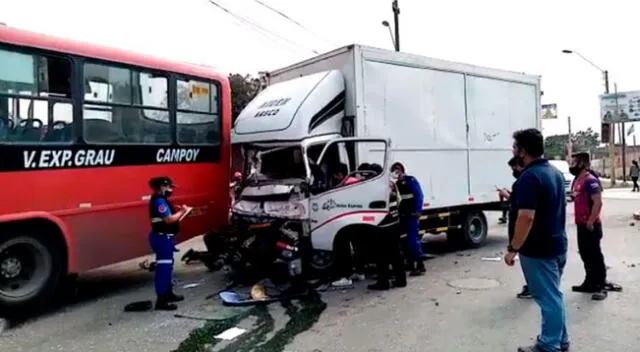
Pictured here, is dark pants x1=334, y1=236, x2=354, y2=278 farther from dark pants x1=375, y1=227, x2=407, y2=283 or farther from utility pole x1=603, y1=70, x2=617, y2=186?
utility pole x1=603, y1=70, x2=617, y2=186

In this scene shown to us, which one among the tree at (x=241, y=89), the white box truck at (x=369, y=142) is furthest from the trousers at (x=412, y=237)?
the tree at (x=241, y=89)

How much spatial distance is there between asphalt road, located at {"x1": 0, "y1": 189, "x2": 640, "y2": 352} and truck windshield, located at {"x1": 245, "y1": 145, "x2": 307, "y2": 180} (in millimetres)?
1714

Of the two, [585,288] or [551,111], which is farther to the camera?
[551,111]

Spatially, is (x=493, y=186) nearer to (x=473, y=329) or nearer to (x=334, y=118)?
(x=334, y=118)

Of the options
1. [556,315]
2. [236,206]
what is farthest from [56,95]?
[556,315]

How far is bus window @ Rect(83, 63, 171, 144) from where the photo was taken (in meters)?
6.88

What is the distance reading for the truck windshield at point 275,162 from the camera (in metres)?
8.11

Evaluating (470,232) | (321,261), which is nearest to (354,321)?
Result: (321,261)

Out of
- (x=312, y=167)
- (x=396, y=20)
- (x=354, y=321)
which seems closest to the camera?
(x=354, y=321)

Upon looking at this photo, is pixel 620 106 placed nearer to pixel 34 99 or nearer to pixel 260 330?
pixel 260 330

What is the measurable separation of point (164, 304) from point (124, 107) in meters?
2.50

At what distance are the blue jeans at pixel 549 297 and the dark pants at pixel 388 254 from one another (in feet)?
9.45

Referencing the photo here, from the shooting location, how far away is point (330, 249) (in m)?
7.55

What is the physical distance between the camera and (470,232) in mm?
10930
